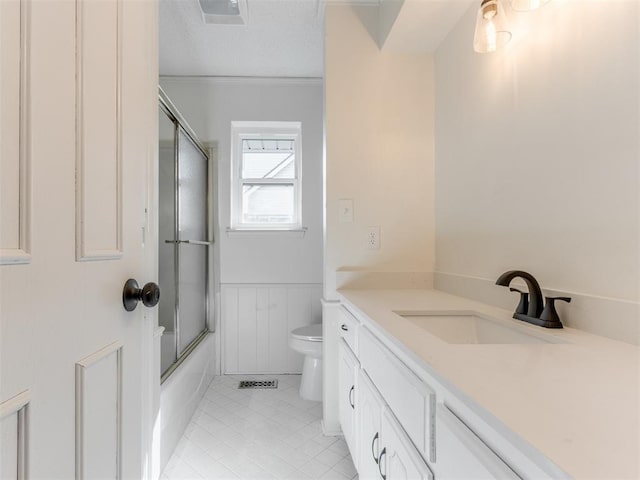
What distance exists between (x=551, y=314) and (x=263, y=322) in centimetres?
223

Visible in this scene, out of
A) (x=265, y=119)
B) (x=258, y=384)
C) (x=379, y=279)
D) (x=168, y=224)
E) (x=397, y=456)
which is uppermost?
(x=265, y=119)

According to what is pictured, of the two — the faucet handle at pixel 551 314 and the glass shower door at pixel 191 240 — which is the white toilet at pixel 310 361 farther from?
the faucet handle at pixel 551 314

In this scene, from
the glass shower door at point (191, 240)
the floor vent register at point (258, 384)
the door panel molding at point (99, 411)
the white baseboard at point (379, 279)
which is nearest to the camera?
the door panel molding at point (99, 411)

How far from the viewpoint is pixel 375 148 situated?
73.7 inches

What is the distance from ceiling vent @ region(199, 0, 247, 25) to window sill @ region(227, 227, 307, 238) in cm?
141

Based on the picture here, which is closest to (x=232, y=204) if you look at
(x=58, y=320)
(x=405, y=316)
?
(x=405, y=316)

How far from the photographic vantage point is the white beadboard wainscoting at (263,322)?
283 cm

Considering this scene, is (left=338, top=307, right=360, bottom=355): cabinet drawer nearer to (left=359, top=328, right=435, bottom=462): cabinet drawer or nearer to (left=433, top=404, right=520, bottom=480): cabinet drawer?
(left=359, top=328, right=435, bottom=462): cabinet drawer

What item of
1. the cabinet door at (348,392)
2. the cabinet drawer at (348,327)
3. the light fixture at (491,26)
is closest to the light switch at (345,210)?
the cabinet drawer at (348,327)

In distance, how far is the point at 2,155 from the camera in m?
0.44

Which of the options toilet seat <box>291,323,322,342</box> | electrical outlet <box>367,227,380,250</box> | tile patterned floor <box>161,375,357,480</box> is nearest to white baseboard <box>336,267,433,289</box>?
electrical outlet <box>367,227,380,250</box>

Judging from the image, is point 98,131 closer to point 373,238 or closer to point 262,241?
point 373,238

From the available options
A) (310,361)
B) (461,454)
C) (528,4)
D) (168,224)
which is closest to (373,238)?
(310,361)

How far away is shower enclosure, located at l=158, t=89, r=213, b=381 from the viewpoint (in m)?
2.14
